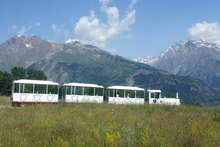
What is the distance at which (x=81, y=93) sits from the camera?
35.1 metres

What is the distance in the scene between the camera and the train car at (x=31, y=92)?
30844 millimetres

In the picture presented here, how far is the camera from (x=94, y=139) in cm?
625

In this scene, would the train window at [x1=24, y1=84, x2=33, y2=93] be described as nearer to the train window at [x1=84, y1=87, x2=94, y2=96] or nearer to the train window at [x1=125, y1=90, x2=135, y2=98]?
the train window at [x1=84, y1=87, x2=94, y2=96]

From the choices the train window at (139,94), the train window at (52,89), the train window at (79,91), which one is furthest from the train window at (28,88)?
the train window at (139,94)

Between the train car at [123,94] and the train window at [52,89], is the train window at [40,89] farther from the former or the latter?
the train car at [123,94]

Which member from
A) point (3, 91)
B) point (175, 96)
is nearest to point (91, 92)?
point (175, 96)

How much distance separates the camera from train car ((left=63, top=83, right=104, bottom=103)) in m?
34.4

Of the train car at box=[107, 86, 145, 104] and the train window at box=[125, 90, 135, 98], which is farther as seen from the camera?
the train window at box=[125, 90, 135, 98]

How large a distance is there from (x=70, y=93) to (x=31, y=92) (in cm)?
500

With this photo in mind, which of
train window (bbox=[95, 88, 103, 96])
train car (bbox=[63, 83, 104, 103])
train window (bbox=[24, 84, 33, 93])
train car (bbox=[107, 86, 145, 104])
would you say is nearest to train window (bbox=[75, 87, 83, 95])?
train car (bbox=[63, 83, 104, 103])

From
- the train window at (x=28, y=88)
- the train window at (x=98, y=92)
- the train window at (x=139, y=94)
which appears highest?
the train window at (x=28, y=88)

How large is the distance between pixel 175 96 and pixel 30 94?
2551cm

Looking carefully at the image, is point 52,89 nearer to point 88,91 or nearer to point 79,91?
point 79,91

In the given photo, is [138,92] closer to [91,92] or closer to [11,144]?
[91,92]
